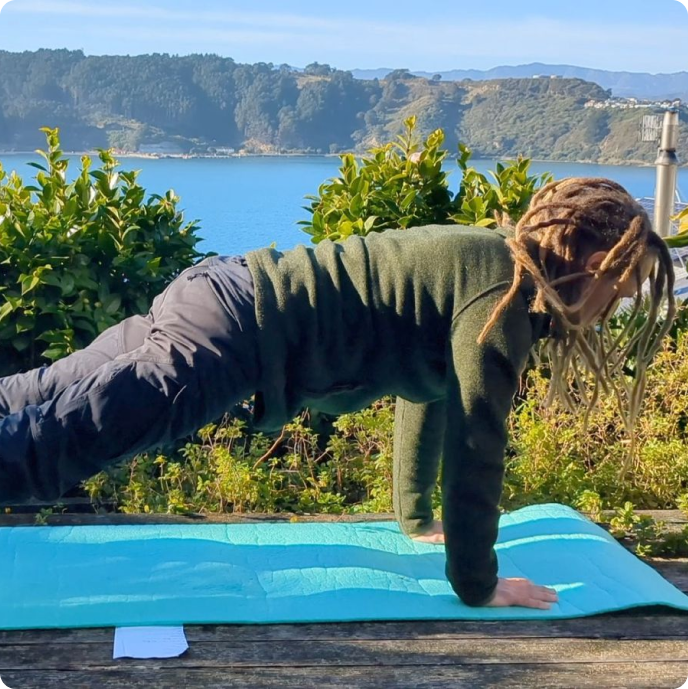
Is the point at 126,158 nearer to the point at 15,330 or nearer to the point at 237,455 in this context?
the point at 15,330

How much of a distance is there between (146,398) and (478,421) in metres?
0.88

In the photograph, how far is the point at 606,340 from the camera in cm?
290

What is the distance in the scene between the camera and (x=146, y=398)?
2314mm

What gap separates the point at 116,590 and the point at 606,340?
1725 millimetres

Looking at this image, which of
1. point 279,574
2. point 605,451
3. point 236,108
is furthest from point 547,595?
point 236,108

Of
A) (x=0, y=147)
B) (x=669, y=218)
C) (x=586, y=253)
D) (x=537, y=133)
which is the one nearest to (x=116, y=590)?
(x=586, y=253)

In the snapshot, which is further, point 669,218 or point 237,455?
point 669,218

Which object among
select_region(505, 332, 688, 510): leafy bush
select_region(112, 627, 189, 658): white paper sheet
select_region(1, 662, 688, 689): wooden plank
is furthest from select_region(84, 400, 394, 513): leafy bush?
select_region(1, 662, 688, 689): wooden plank

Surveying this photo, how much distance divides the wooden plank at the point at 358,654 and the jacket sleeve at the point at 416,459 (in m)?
0.72

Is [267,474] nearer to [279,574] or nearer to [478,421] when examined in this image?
[279,574]

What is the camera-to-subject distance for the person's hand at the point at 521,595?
104 inches

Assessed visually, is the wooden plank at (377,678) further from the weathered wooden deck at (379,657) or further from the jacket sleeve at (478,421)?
the jacket sleeve at (478,421)

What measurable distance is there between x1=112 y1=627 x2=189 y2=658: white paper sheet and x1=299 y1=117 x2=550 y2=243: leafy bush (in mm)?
2214

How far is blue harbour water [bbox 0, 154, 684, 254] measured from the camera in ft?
13.9
